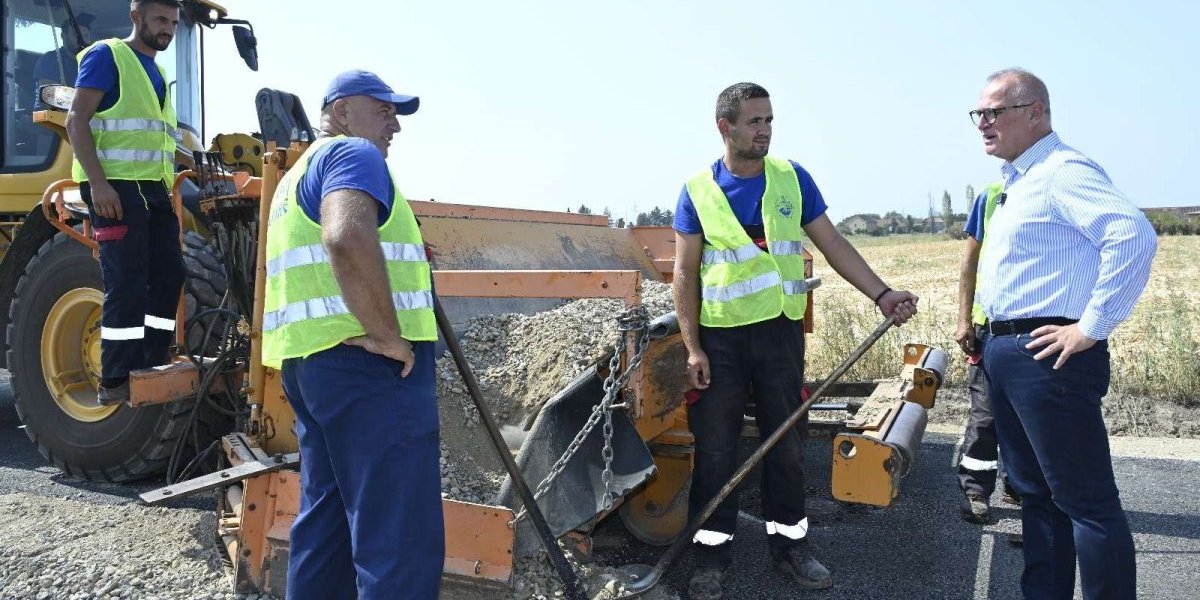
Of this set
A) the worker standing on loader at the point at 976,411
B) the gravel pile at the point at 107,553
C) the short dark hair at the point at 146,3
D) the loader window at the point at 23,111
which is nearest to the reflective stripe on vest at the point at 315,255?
the gravel pile at the point at 107,553

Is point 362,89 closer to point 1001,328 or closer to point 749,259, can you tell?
point 749,259

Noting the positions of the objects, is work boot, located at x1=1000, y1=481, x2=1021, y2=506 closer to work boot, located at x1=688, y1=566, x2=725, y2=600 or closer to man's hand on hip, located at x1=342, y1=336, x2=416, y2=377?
work boot, located at x1=688, y1=566, x2=725, y2=600

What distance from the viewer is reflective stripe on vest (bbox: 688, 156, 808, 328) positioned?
3.53 m

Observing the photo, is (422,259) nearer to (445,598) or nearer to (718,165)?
(445,598)

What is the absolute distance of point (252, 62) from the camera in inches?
249

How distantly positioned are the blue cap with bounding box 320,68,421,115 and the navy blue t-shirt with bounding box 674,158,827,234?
1279 mm

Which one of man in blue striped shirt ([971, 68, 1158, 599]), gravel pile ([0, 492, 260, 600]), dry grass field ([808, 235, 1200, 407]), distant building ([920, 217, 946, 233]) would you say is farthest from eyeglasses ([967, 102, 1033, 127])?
distant building ([920, 217, 946, 233])

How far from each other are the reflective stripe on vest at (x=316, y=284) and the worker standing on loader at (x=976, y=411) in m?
2.83

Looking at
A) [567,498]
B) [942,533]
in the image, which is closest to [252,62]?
[567,498]

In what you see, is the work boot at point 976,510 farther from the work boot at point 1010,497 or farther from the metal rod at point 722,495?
the metal rod at point 722,495

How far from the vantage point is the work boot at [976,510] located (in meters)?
4.27

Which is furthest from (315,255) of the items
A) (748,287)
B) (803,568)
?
(803,568)

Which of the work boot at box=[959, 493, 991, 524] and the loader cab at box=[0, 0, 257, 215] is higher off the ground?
the loader cab at box=[0, 0, 257, 215]

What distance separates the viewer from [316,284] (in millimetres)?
2455
